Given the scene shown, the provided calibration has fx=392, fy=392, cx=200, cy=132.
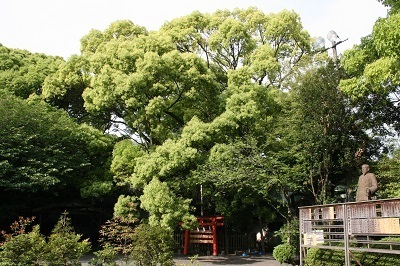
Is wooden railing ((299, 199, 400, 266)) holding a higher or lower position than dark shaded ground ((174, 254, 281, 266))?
higher

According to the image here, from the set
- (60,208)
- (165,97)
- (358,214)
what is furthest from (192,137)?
(60,208)

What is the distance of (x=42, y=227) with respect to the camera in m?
17.9

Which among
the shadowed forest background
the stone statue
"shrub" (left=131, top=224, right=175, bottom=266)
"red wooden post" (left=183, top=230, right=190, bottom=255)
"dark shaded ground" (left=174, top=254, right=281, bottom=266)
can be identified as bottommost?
"dark shaded ground" (left=174, top=254, right=281, bottom=266)

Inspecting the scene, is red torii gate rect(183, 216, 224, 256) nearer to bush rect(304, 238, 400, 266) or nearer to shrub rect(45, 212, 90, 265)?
bush rect(304, 238, 400, 266)

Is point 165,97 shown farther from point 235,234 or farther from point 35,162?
point 235,234

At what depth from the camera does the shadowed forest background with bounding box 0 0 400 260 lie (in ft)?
39.7

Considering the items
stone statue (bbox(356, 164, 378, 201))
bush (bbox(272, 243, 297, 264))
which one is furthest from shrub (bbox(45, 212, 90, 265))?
stone statue (bbox(356, 164, 378, 201))

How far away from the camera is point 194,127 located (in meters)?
13.3

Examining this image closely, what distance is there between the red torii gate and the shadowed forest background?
755 mm

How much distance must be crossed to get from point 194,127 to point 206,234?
4700mm


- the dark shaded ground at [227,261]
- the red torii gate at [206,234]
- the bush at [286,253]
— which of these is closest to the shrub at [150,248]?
the bush at [286,253]

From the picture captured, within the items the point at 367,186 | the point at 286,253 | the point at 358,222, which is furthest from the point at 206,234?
the point at 358,222

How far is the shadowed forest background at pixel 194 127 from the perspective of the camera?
39.7ft

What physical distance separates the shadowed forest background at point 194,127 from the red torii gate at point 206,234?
2.48ft
